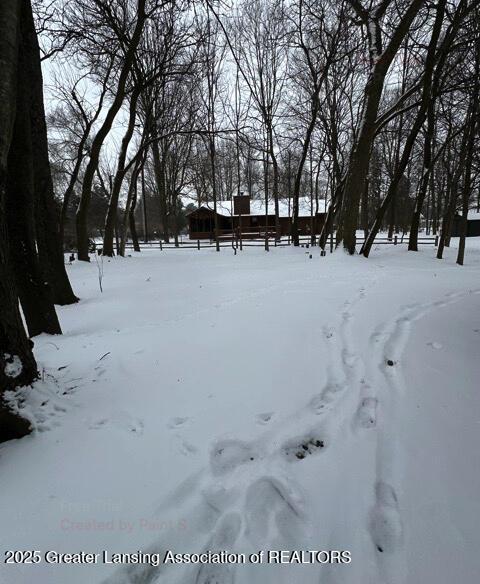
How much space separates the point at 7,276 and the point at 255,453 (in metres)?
2.02

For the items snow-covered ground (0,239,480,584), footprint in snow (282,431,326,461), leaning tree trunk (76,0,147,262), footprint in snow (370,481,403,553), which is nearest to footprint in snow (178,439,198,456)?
snow-covered ground (0,239,480,584)

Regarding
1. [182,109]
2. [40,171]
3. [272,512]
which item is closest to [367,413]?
[272,512]

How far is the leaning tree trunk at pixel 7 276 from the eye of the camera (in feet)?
6.50

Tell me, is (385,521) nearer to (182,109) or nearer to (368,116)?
(368,116)

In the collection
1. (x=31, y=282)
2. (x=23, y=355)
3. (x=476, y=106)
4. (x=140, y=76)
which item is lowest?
(x=23, y=355)

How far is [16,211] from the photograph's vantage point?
10.9 feet

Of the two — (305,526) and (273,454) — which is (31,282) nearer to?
(273,454)

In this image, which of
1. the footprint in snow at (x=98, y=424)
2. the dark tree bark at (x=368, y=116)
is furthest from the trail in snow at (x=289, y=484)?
the dark tree bark at (x=368, y=116)

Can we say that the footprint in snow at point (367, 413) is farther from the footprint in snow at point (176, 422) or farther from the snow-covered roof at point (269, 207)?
the snow-covered roof at point (269, 207)

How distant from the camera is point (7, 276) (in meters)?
2.07

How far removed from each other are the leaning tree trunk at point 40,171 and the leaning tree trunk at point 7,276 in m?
2.48

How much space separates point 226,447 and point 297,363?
1.27 meters

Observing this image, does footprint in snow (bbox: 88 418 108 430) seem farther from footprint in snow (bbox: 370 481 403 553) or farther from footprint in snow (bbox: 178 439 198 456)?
footprint in snow (bbox: 370 481 403 553)

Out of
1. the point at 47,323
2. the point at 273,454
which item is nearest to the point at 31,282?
the point at 47,323
